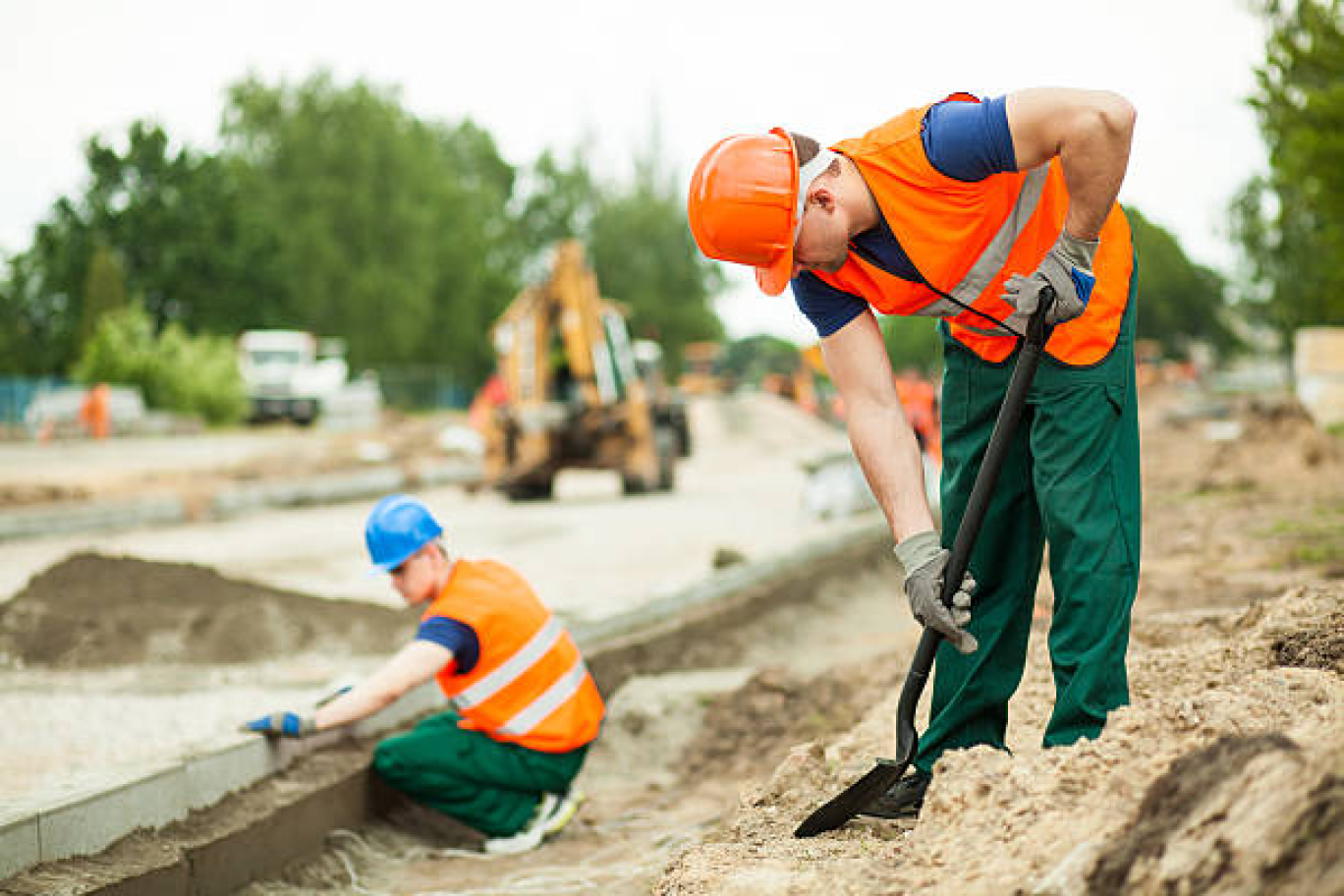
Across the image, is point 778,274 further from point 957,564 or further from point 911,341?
point 911,341

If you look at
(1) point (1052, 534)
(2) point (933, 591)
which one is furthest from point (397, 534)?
(1) point (1052, 534)

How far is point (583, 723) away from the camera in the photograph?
435 centimetres

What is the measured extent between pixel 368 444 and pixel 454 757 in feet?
62.7

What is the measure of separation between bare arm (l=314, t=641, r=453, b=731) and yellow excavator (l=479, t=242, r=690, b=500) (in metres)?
10.5

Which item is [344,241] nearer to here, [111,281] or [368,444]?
[111,281]

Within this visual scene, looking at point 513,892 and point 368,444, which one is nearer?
point 513,892

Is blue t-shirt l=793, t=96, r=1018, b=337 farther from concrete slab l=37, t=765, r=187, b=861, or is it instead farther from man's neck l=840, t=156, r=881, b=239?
concrete slab l=37, t=765, r=187, b=861

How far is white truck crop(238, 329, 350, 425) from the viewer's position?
30984 mm

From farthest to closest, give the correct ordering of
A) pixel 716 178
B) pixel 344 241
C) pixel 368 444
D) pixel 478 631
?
pixel 344 241, pixel 368 444, pixel 478 631, pixel 716 178

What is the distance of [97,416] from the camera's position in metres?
23.8

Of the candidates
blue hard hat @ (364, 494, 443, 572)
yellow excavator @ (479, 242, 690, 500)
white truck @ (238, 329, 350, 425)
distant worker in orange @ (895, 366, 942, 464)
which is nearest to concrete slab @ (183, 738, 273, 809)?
blue hard hat @ (364, 494, 443, 572)

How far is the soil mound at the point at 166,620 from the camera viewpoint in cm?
625

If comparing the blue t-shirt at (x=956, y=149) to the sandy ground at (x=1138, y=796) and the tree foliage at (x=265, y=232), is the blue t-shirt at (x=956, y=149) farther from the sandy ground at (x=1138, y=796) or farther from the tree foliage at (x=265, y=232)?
the tree foliage at (x=265, y=232)

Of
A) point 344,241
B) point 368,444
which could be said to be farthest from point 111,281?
point 368,444
